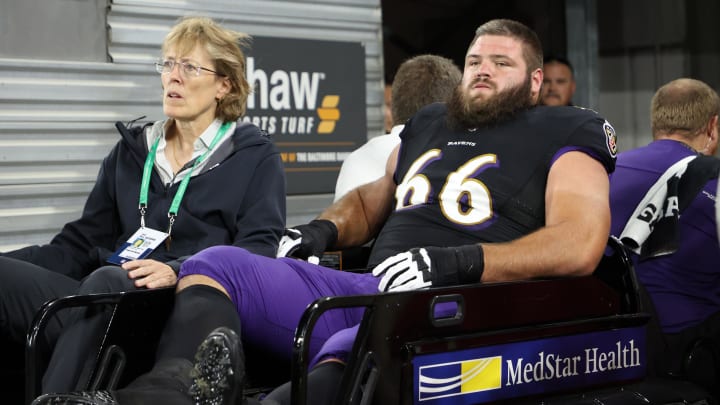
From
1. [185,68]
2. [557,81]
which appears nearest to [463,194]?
[185,68]

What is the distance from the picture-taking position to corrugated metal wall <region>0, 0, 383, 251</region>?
3.90m

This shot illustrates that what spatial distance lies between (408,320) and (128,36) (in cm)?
231

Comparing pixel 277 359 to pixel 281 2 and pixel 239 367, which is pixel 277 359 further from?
pixel 281 2

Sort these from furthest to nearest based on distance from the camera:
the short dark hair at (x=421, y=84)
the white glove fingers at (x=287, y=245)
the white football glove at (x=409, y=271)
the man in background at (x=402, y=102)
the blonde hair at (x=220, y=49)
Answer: the short dark hair at (x=421, y=84), the man in background at (x=402, y=102), the blonde hair at (x=220, y=49), the white glove fingers at (x=287, y=245), the white football glove at (x=409, y=271)

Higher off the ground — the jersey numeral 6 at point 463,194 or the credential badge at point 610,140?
the credential badge at point 610,140

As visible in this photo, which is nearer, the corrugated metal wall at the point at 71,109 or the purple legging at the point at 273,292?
the purple legging at the point at 273,292

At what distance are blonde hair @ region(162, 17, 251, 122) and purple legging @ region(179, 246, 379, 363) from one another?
740mm

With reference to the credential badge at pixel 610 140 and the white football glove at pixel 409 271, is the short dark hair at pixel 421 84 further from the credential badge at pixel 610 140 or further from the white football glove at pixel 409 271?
the white football glove at pixel 409 271

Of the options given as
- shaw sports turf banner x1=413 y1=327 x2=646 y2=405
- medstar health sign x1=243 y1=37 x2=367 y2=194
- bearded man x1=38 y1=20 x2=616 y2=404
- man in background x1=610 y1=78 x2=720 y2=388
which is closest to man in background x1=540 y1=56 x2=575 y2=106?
medstar health sign x1=243 y1=37 x2=367 y2=194

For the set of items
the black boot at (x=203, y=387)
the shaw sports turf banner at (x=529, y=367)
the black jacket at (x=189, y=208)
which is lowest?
the shaw sports turf banner at (x=529, y=367)

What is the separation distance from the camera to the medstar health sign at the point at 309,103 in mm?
4566

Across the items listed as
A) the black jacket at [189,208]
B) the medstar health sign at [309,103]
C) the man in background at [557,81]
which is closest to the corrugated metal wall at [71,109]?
the medstar health sign at [309,103]

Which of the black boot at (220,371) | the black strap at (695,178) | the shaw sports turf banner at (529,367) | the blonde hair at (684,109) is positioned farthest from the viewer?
the blonde hair at (684,109)

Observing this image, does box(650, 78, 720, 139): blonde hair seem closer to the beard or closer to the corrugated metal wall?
the beard
